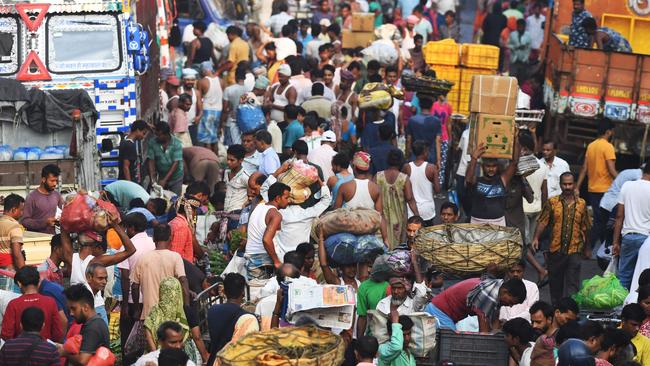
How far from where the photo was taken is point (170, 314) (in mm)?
11312

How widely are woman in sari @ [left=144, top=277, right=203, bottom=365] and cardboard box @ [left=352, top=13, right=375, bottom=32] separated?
15.1 meters

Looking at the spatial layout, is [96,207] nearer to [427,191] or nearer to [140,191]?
[140,191]

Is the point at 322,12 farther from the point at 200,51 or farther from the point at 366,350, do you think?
the point at 366,350

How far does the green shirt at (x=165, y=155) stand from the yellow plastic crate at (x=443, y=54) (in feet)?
21.5

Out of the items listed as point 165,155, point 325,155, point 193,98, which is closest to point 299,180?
point 325,155

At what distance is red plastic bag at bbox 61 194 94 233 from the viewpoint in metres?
12.1

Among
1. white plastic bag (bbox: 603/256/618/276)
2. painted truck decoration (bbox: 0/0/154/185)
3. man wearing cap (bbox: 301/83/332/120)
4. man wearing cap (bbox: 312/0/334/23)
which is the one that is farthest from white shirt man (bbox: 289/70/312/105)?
man wearing cap (bbox: 312/0/334/23)

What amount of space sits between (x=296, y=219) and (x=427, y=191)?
2465 millimetres

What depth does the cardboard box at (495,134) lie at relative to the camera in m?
15.1

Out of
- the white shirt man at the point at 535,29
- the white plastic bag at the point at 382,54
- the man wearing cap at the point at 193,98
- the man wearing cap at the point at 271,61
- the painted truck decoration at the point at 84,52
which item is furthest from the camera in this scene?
the white shirt man at the point at 535,29

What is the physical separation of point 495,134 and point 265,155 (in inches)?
94.6

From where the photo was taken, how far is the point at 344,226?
12750 mm

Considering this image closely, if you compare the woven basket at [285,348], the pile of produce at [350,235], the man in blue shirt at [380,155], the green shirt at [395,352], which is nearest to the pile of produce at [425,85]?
the man in blue shirt at [380,155]

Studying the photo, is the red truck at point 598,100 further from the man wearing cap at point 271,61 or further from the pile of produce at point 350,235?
the pile of produce at point 350,235
